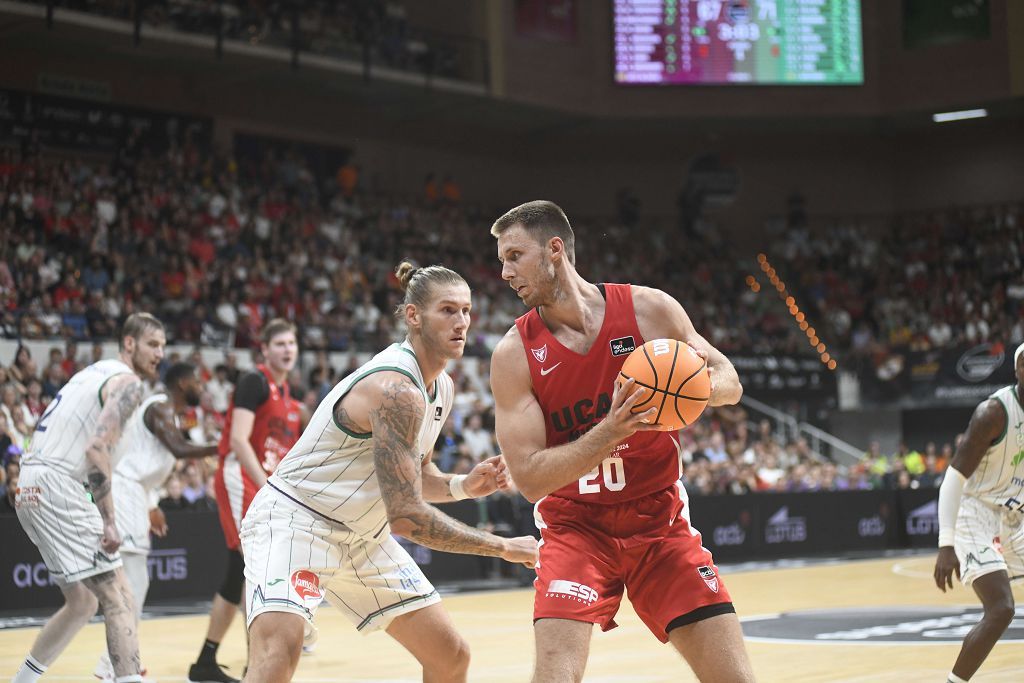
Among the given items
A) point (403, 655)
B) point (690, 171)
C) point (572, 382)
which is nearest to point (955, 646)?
point (403, 655)

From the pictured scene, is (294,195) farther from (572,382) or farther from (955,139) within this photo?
(572,382)

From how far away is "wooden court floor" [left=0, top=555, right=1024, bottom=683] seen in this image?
8.43 metres

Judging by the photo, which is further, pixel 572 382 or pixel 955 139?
pixel 955 139

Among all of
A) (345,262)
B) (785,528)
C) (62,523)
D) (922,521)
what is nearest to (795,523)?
(785,528)

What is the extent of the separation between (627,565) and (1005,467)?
3168 mm

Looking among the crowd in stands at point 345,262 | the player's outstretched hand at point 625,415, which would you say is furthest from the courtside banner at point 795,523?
the player's outstretched hand at point 625,415

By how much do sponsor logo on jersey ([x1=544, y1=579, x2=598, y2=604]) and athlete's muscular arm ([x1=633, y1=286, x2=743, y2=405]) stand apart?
2.77ft

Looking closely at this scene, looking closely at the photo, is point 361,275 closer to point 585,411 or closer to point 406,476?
point 406,476

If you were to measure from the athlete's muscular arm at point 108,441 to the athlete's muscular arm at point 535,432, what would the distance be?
3.15 m

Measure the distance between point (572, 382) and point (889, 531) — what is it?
18.0 m

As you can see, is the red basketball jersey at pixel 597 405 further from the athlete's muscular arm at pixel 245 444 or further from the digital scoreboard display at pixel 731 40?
the digital scoreboard display at pixel 731 40

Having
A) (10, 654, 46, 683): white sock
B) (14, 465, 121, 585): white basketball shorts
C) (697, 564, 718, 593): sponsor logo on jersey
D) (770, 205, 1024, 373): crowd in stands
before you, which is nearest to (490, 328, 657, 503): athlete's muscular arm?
(697, 564, 718, 593): sponsor logo on jersey

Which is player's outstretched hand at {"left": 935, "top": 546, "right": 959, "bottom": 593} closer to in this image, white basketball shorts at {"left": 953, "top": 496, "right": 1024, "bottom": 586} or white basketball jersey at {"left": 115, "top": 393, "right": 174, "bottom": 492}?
white basketball shorts at {"left": 953, "top": 496, "right": 1024, "bottom": 586}

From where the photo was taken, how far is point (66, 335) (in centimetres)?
1720
